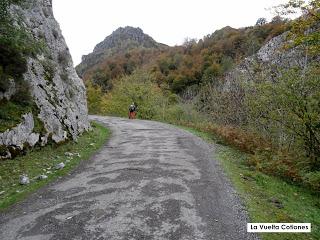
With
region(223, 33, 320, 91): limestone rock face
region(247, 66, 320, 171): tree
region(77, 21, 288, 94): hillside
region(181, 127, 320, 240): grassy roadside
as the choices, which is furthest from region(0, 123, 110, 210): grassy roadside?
region(77, 21, 288, 94): hillside

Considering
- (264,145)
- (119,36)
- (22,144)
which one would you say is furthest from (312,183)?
(119,36)

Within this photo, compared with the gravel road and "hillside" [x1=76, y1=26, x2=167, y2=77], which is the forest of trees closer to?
the gravel road

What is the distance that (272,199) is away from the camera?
9.33 metres

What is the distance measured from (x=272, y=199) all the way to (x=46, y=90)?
11.1 meters

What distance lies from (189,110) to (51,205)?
92.4 ft

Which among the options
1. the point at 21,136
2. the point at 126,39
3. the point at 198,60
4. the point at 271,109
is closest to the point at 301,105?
the point at 271,109

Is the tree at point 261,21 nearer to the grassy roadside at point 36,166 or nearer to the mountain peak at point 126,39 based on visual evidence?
the mountain peak at point 126,39

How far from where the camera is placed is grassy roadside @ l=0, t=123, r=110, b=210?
9.28 meters

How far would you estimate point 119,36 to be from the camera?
174 m

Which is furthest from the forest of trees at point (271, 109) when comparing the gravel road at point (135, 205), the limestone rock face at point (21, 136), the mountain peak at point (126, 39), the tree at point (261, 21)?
the mountain peak at point (126, 39)

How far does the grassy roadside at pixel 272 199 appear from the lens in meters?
7.64

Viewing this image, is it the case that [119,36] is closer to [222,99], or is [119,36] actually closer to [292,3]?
[222,99]

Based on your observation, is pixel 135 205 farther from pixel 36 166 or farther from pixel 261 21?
pixel 261 21

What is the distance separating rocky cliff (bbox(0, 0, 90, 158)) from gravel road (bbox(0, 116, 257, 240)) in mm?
2362
